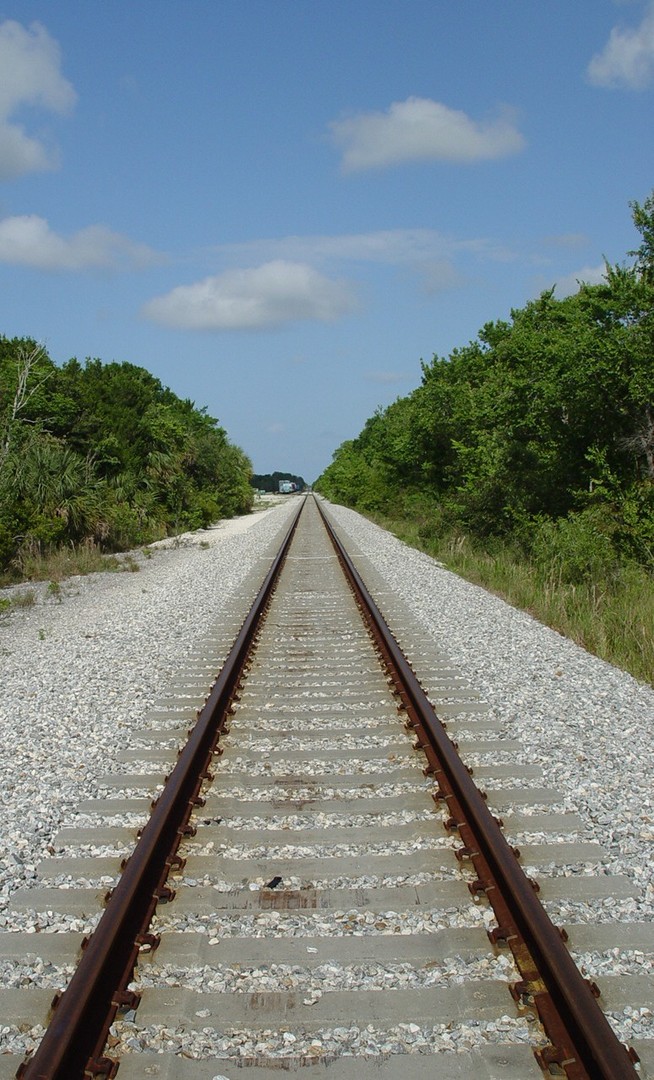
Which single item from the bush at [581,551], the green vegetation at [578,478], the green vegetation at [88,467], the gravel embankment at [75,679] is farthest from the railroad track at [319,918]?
the green vegetation at [88,467]

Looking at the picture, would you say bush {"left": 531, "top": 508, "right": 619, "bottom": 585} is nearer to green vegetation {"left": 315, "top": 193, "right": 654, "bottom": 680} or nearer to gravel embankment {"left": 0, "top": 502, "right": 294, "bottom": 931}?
green vegetation {"left": 315, "top": 193, "right": 654, "bottom": 680}

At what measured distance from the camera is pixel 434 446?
29250mm

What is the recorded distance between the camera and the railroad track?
2.95 metres

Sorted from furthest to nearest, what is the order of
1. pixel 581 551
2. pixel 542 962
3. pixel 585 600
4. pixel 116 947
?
pixel 581 551 < pixel 585 600 < pixel 116 947 < pixel 542 962

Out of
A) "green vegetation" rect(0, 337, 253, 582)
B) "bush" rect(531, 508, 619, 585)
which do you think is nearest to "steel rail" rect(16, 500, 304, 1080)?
"bush" rect(531, 508, 619, 585)

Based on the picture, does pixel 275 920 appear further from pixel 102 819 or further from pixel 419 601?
pixel 419 601

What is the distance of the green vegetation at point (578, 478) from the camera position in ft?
41.1

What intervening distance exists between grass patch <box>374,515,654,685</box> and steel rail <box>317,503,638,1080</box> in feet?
14.7

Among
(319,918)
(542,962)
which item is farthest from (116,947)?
(542,962)

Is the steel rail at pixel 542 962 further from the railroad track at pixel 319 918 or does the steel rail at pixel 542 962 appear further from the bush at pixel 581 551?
the bush at pixel 581 551

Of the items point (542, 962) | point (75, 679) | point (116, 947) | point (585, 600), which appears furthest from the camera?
point (585, 600)

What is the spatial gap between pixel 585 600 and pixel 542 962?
9878 millimetres

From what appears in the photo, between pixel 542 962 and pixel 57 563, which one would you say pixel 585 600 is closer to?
pixel 542 962

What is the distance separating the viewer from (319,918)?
12.6 feet
